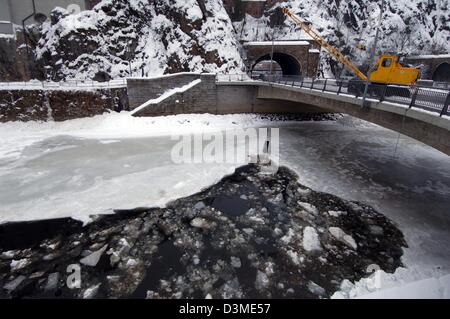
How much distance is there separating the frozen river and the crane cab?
17.3ft

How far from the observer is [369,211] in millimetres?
10578

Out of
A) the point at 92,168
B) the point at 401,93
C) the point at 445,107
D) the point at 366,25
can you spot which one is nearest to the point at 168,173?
the point at 92,168

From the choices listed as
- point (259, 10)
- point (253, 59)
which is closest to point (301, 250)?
point (253, 59)

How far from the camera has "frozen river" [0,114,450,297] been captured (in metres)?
9.84

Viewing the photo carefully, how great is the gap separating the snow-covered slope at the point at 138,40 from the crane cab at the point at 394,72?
62.8ft

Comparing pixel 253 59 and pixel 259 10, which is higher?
pixel 259 10

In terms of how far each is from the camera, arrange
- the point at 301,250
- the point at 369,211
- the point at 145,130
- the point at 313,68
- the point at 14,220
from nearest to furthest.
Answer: the point at 301,250, the point at 14,220, the point at 369,211, the point at 145,130, the point at 313,68

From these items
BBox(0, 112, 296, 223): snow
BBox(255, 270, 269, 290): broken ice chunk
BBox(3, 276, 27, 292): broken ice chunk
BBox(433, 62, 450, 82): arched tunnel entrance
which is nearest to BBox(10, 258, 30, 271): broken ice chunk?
BBox(3, 276, 27, 292): broken ice chunk

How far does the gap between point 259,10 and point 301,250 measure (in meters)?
49.2

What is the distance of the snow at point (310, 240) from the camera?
27.3ft

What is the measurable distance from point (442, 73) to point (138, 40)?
57.4m

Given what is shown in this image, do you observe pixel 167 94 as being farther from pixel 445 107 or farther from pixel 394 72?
pixel 445 107

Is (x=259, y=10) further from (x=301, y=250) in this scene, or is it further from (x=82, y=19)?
(x=301, y=250)

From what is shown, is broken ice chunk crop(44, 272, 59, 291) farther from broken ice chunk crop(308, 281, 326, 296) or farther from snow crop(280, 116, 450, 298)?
snow crop(280, 116, 450, 298)
